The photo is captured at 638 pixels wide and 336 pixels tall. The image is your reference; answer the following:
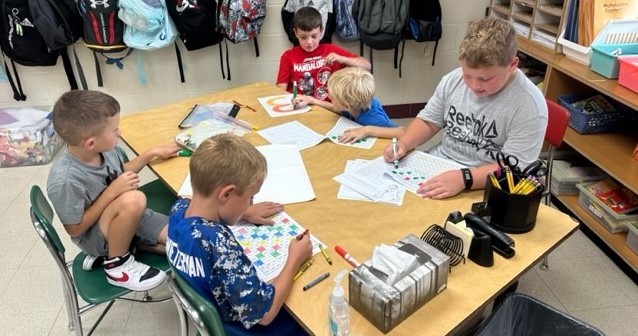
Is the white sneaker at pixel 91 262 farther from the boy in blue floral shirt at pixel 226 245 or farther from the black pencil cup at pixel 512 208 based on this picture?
the black pencil cup at pixel 512 208

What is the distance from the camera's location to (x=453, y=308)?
1024mm

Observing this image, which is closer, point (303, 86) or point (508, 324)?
point (508, 324)

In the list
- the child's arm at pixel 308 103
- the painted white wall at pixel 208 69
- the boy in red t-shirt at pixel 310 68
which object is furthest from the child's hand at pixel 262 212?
the painted white wall at pixel 208 69

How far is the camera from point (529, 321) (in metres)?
1.51

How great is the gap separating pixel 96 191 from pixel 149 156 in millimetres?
267

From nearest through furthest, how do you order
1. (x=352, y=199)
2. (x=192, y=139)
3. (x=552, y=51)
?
(x=352, y=199) → (x=192, y=139) → (x=552, y=51)

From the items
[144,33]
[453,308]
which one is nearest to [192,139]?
[453,308]

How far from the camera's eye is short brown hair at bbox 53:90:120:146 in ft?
4.81

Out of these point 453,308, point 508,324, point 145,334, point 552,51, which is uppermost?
point 552,51

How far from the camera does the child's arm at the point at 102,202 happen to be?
150 cm

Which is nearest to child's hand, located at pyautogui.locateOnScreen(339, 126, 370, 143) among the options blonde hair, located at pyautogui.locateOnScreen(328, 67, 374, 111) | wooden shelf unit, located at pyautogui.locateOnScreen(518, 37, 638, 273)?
blonde hair, located at pyautogui.locateOnScreen(328, 67, 374, 111)

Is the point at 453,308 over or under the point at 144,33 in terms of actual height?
under

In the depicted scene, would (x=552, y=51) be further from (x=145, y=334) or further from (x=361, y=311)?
(x=145, y=334)

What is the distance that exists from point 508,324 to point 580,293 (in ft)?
2.58
